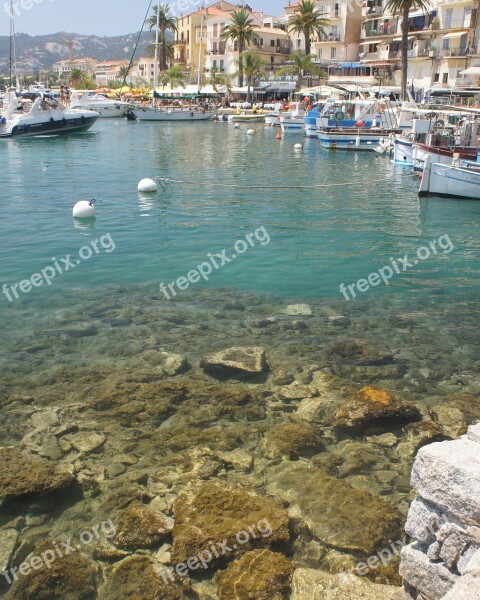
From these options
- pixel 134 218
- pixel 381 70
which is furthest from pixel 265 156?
pixel 381 70

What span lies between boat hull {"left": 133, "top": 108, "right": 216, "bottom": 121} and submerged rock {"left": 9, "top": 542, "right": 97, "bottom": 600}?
71.8 m

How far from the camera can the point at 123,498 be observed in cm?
639

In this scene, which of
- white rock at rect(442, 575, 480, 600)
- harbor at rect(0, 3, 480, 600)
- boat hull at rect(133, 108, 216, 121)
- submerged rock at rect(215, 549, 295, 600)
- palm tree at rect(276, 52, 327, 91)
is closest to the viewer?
white rock at rect(442, 575, 480, 600)

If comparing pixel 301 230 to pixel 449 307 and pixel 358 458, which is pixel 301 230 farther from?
pixel 358 458

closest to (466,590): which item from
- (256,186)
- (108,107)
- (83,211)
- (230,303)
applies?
(230,303)

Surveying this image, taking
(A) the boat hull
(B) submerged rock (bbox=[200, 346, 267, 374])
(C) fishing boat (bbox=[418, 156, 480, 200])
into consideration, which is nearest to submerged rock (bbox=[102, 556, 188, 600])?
(B) submerged rock (bbox=[200, 346, 267, 374])

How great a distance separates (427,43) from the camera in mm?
70312

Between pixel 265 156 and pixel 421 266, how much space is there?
24.8 m

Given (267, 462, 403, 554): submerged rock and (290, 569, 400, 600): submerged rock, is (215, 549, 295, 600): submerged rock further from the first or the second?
(267, 462, 403, 554): submerged rock

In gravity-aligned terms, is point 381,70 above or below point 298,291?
above

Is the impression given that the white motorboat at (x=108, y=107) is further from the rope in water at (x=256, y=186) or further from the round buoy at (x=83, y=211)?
the round buoy at (x=83, y=211)

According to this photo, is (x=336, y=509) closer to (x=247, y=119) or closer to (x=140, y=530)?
(x=140, y=530)

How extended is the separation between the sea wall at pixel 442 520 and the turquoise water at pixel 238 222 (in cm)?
877

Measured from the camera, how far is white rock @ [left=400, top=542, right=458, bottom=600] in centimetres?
417
